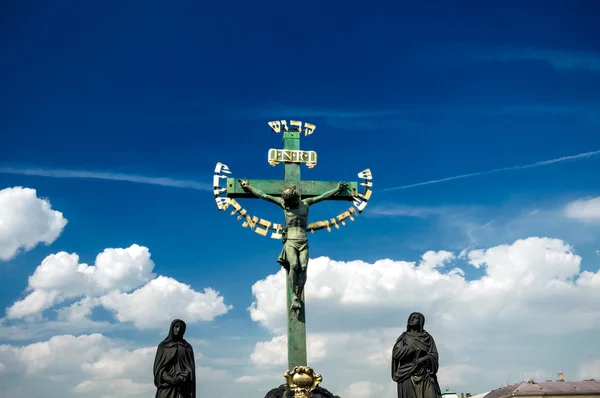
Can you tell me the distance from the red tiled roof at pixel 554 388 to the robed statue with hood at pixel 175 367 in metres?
49.7

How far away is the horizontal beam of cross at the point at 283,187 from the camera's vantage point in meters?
14.5

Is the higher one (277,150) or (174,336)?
(277,150)

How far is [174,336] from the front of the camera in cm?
1188

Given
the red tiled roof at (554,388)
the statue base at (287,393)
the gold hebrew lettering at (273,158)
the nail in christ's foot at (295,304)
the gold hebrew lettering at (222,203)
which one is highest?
the red tiled roof at (554,388)

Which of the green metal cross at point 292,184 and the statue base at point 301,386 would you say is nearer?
the statue base at point 301,386

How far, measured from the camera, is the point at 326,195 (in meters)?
14.6

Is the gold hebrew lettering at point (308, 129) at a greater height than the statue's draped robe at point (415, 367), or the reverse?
the gold hebrew lettering at point (308, 129)

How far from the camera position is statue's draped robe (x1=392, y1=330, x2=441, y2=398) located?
11.7 metres

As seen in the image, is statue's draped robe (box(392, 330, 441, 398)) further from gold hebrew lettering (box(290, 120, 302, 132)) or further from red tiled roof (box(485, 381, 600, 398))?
red tiled roof (box(485, 381, 600, 398))

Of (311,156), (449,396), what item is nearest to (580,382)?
(449,396)

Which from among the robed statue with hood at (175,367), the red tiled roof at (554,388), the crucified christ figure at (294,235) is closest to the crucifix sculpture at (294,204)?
the crucified christ figure at (294,235)

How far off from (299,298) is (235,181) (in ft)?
8.92

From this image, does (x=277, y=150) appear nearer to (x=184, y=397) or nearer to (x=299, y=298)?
(x=299, y=298)

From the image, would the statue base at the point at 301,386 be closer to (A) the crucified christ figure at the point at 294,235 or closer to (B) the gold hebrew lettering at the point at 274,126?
(A) the crucified christ figure at the point at 294,235
